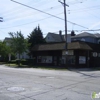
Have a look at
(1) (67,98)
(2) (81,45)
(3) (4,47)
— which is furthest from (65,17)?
(3) (4,47)

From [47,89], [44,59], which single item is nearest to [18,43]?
[44,59]

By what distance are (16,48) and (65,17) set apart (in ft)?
50.7

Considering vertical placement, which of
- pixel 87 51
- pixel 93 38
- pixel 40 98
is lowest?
pixel 40 98

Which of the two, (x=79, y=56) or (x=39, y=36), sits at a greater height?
(x=39, y=36)

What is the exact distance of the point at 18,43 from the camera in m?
41.8

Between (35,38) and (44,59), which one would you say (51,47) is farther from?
(35,38)

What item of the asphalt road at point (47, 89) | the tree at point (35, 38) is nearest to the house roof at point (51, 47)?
the tree at point (35, 38)

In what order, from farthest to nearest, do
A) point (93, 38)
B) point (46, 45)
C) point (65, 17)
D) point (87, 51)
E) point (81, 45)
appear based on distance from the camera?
point (93, 38) < point (46, 45) < point (87, 51) < point (81, 45) < point (65, 17)

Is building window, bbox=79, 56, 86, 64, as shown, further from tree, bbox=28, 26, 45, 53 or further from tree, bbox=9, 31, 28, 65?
tree, bbox=28, 26, 45, 53

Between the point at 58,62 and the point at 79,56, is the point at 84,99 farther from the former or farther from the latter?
the point at 58,62

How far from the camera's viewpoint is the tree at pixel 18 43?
137 ft

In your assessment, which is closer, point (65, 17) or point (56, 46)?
point (65, 17)

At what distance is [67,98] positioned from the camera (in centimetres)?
805

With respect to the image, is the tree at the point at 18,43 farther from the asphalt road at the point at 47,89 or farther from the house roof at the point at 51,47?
the asphalt road at the point at 47,89
